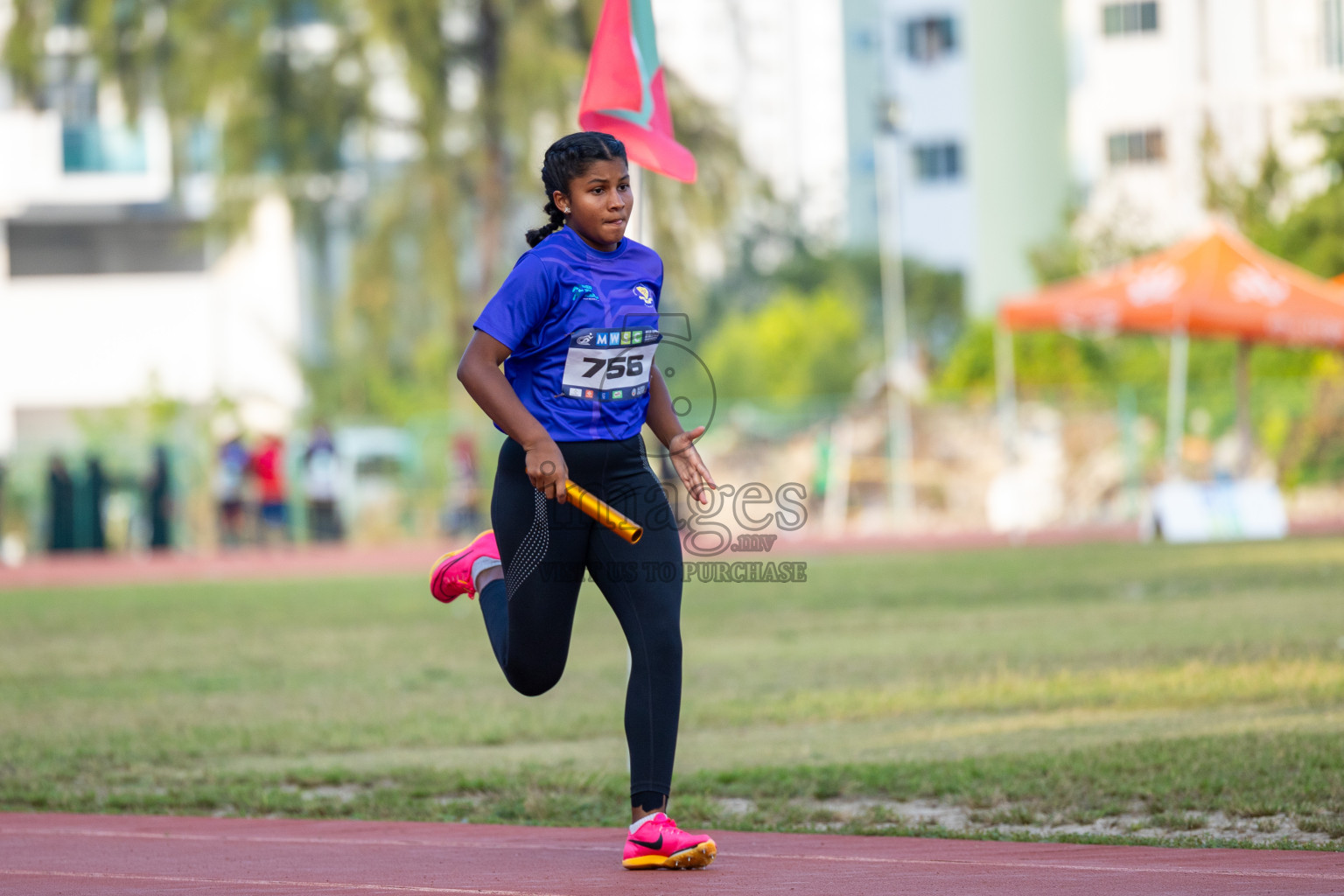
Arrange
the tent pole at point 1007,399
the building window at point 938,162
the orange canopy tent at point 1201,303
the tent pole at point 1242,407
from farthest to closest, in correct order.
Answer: the building window at point 938,162
the tent pole at point 1007,399
the tent pole at point 1242,407
the orange canopy tent at point 1201,303

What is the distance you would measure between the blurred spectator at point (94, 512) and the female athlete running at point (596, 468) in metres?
25.4

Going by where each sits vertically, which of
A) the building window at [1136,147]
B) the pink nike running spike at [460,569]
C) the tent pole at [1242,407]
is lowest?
the pink nike running spike at [460,569]

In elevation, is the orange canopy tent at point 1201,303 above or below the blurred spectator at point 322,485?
above

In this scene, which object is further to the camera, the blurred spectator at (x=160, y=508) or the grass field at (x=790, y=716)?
the blurred spectator at (x=160, y=508)

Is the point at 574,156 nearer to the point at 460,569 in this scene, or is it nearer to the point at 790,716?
the point at 460,569

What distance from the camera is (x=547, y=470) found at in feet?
15.6

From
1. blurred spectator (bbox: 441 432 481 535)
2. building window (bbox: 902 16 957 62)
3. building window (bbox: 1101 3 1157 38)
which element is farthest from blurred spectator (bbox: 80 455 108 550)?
building window (bbox: 902 16 957 62)

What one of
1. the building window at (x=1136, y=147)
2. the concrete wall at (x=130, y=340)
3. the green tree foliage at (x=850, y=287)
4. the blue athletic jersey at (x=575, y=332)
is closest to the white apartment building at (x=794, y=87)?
the green tree foliage at (x=850, y=287)

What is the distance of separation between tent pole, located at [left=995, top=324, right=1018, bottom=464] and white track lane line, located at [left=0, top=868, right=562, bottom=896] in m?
19.8

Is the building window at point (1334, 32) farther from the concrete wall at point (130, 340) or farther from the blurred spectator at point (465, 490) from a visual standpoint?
the concrete wall at point (130, 340)

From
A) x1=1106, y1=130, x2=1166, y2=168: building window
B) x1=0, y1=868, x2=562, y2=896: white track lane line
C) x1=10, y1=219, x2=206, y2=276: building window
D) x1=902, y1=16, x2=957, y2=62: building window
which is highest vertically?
x1=902, y1=16, x2=957, y2=62: building window

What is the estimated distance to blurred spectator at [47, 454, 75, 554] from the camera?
28.7 metres

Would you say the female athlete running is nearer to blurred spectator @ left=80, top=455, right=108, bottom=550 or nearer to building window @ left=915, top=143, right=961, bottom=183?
blurred spectator @ left=80, top=455, right=108, bottom=550

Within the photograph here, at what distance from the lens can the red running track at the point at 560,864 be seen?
4660mm
